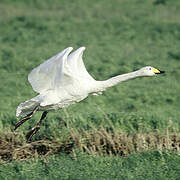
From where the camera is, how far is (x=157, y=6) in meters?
20.3

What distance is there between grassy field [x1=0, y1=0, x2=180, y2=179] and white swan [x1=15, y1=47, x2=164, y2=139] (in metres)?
0.80

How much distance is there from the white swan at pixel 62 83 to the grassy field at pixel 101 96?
2.62 feet

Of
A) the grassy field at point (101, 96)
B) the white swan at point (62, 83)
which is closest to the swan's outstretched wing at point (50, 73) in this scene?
the white swan at point (62, 83)

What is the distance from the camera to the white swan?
7535mm

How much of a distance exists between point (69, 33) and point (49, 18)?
173 centimetres

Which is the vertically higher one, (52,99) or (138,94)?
(52,99)

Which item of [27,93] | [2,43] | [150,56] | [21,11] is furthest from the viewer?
[21,11]

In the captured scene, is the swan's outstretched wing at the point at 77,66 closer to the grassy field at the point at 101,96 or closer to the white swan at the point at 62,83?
the white swan at the point at 62,83

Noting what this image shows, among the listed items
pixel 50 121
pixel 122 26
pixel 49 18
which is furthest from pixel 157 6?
pixel 50 121

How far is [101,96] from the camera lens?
37.8 feet

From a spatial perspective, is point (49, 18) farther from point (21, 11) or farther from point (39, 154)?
point (39, 154)

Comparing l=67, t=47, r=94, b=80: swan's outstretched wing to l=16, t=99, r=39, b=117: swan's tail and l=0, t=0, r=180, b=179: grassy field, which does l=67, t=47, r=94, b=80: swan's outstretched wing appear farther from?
l=0, t=0, r=180, b=179: grassy field

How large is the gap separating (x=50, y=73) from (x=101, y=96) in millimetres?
3959

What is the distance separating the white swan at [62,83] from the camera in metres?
7.54
